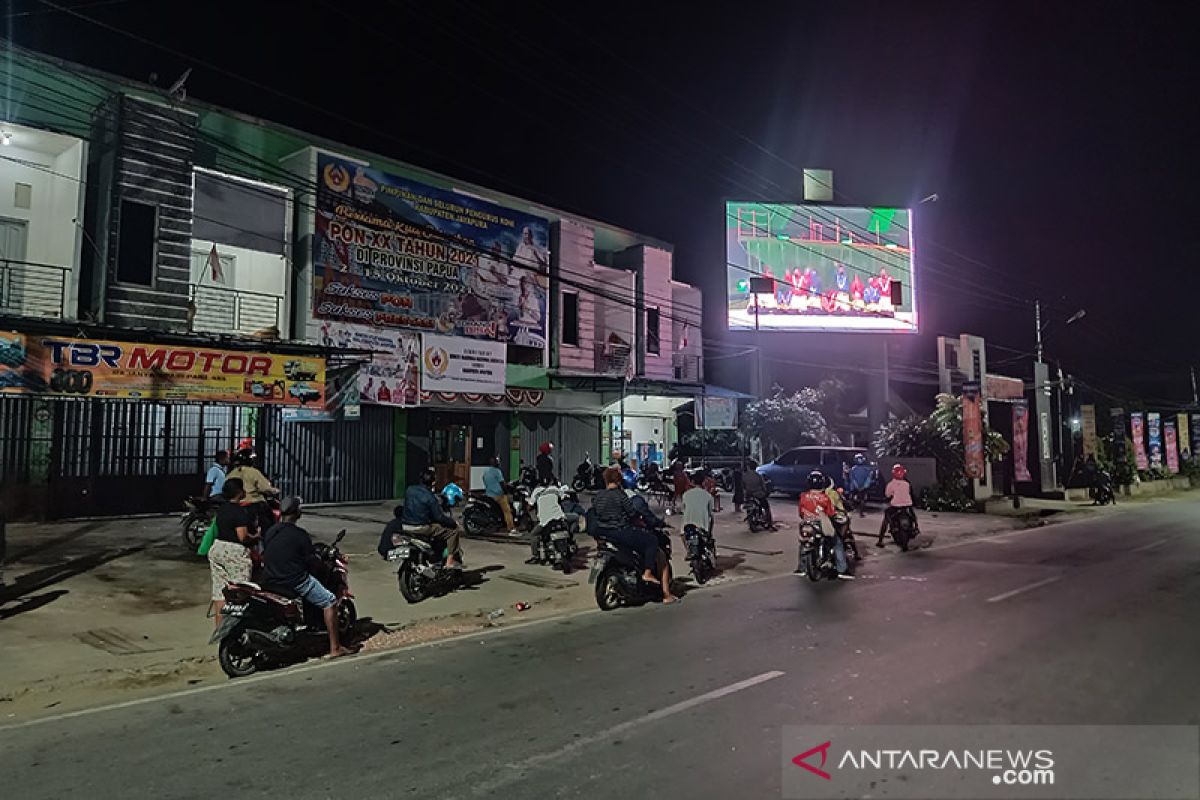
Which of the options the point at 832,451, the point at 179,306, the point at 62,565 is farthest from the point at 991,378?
the point at 62,565

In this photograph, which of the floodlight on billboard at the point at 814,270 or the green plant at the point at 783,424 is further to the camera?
the floodlight on billboard at the point at 814,270

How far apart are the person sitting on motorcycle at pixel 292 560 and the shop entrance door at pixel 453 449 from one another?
14.1 metres

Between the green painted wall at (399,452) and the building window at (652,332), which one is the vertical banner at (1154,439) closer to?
the building window at (652,332)

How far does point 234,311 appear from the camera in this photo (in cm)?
1806

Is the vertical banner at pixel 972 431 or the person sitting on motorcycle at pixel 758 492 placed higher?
the vertical banner at pixel 972 431

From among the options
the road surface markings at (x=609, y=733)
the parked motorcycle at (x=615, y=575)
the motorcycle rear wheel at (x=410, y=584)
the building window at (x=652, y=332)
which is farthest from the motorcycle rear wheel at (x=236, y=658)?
the building window at (x=652, y=332)

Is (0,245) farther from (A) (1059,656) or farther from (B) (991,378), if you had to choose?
(B) (991,378)

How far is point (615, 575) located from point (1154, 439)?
37.6m

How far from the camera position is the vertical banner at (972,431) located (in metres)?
24.1

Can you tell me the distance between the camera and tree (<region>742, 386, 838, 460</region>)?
31359 millimetres

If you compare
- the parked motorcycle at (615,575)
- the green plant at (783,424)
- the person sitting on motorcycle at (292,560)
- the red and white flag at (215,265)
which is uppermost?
the red and white flag at (215,265)

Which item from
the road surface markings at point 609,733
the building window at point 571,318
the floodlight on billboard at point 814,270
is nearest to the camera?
the road surface markings at point 609,733

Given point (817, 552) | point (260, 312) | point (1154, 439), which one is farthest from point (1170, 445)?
point (260, 312)

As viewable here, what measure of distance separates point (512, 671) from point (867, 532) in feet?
42.7
